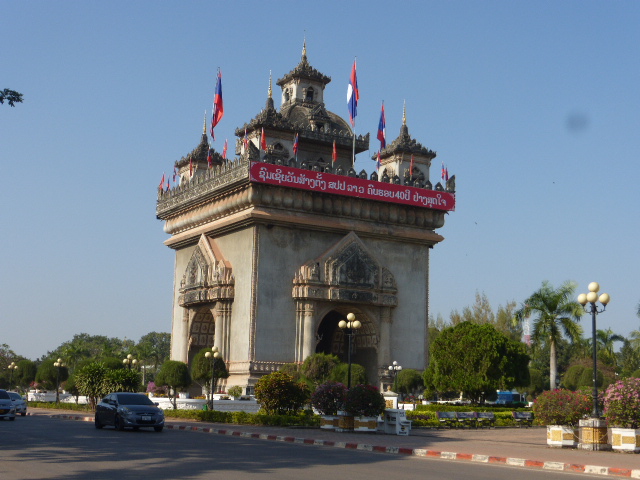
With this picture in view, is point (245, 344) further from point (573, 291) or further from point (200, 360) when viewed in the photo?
point (573, 291)

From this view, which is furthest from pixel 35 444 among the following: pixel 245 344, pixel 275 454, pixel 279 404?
pixel 245 344

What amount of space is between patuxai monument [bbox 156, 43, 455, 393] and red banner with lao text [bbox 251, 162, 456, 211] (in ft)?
0.19

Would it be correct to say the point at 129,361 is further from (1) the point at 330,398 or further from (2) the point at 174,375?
(1) the point at 330,398

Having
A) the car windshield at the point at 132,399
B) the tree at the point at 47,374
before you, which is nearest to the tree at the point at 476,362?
the car windshield at the point at 132,399

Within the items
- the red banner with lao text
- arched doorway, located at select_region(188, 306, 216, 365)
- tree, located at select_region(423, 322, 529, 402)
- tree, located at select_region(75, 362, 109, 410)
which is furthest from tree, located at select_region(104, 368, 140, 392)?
tree, located at select_region(423, 322, 529, 402)

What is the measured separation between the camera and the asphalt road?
14094 millimetres

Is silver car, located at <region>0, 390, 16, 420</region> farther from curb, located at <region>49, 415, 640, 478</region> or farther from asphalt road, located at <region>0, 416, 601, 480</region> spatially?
asphalt road, located at <region>0, 416, 601, 480</region>

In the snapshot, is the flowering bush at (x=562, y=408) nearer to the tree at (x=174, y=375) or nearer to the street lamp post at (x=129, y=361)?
the tree at (x=174, y=375)

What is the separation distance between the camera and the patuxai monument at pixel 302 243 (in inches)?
1623

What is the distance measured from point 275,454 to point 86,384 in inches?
932

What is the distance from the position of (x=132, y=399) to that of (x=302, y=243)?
57.3 feet

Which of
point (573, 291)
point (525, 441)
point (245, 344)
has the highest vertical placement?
point (573, 291)

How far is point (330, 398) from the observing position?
2747 cm

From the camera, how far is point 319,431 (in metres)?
27.1
